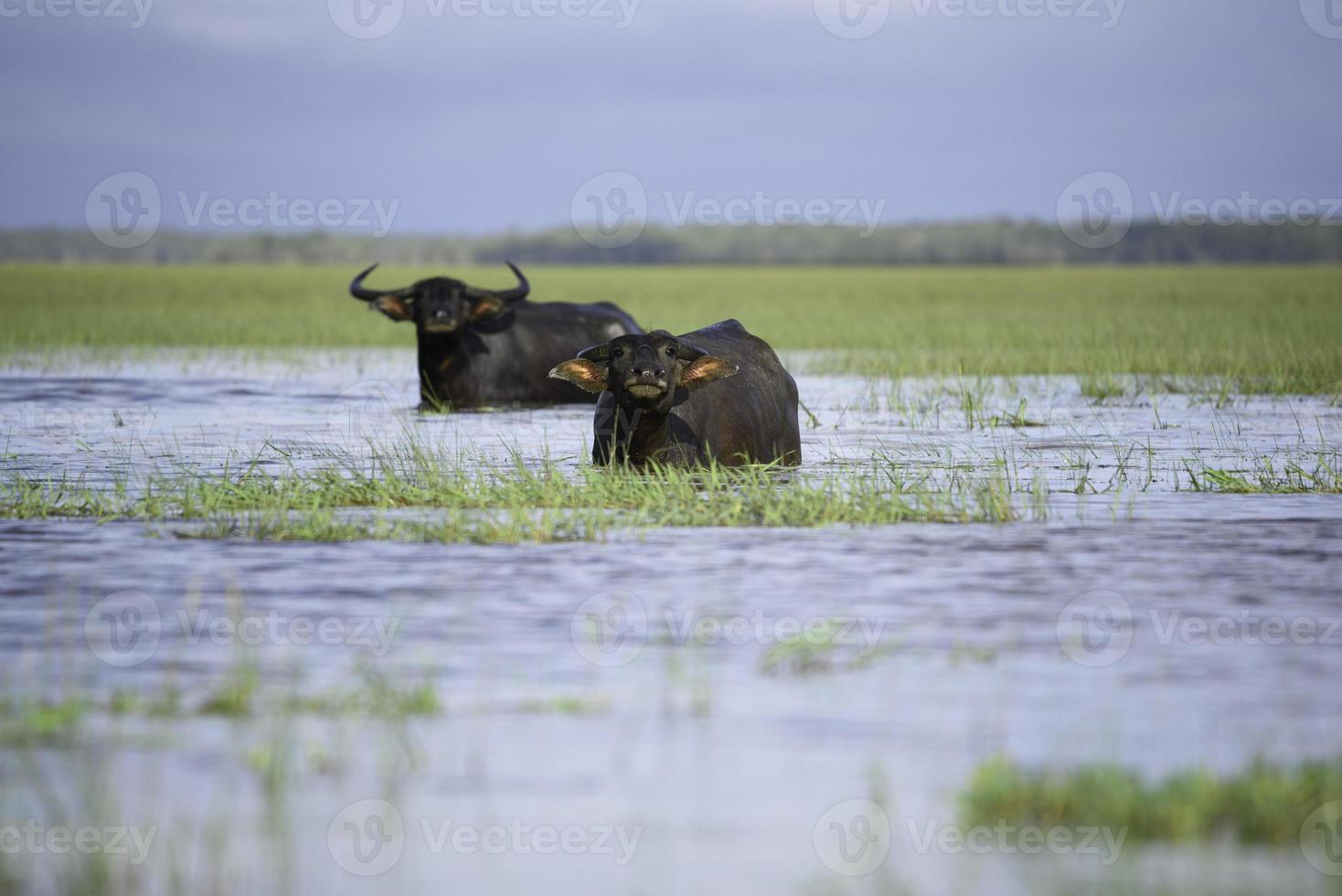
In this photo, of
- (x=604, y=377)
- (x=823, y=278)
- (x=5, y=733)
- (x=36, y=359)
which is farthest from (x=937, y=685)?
(x=823, y=278)

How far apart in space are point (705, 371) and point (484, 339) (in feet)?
21.5

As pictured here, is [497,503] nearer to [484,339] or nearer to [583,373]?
[583,373]

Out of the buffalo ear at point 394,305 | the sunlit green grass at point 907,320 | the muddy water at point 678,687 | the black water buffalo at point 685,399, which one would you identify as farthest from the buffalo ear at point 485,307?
the muddy water at point 678,687

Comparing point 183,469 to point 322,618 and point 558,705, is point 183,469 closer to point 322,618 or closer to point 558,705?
point 322,618

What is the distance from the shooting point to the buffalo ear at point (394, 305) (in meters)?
15.6

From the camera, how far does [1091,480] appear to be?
9.99 meters

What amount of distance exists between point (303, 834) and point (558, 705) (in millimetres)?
1107

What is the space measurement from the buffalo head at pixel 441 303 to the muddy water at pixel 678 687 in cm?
690

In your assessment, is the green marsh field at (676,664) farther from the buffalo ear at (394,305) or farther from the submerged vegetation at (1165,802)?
the buffalo ear at (394,305)

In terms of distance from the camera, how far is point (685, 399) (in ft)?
32.3

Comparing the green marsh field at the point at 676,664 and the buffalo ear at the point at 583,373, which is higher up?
the buffalo ear at the point at 583,373

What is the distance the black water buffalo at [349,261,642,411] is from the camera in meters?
15.3

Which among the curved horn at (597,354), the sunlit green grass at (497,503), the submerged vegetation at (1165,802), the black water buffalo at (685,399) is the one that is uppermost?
the curved horn at (597,354)

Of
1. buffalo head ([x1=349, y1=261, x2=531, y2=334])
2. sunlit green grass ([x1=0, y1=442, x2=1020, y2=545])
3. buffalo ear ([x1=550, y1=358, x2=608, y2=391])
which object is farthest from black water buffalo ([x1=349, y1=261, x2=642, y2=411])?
sunlit green grass ([x1=0, y1=442, x2=1020, y2=545])
